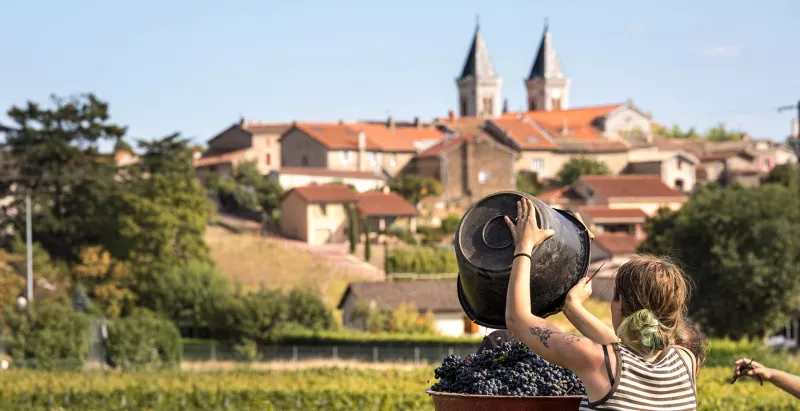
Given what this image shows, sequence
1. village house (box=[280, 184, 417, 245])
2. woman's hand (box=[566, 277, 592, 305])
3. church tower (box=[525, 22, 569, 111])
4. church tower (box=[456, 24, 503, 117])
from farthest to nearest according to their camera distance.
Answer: church tower (box=[525, 22, 569, 111]) → church tower (box=[456, 24, 503, 117]) → village house (box=[280, 184, 417, 245]) → woman's hand (box=[566, 277, 592, 305])

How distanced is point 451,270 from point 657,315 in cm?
5677

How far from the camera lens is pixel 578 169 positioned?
92438 mm

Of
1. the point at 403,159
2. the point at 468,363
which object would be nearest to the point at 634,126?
the point at 403,159

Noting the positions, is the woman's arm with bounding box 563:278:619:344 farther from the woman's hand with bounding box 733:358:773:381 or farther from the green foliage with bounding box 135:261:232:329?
the green foliage with bounding box 135:261:232:329

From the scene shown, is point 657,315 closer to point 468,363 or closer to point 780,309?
point 468,363

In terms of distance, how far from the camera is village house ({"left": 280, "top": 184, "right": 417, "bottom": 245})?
7462cm

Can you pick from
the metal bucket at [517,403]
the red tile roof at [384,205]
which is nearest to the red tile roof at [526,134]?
the red tile roof at [384,205]

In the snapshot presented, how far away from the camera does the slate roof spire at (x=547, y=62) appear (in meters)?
142

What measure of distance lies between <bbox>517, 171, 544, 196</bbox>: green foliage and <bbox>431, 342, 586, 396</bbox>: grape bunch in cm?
8336

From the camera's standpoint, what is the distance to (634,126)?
4505 inches

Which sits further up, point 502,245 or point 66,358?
point 502,245

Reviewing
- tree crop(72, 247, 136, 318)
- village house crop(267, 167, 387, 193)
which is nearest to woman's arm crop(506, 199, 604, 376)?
tree crop(72, 247, 136, 318)

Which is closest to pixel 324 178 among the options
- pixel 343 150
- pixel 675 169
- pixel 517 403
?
pixel 343 150

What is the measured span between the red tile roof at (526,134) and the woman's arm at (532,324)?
90.2m
